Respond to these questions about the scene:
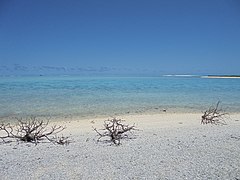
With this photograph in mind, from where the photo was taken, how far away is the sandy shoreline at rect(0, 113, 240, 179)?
3129 mm

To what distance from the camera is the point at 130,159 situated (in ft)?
12.1

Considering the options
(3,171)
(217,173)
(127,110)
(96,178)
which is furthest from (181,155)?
(127,110)

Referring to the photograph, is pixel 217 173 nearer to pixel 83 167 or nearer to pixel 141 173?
pixel 141 173

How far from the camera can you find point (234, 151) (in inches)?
157

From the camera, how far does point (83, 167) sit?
337 centimetres

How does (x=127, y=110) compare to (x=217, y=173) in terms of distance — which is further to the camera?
(x=127, y=110)

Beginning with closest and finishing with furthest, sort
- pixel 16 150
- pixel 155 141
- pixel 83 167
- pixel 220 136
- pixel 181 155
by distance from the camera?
1. pixel 83 167
2. pixel 181 155
3. pixel 16 150
4. pixel 155 141
5. pixel 220 136

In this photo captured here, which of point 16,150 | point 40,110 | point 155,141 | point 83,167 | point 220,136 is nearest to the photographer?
point 83,167

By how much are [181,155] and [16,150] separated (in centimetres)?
278

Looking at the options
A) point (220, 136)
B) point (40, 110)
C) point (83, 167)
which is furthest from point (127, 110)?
point (83, 167)

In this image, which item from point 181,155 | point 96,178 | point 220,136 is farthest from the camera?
point 220,136

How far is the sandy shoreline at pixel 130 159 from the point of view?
313 cm

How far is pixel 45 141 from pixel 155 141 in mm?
2187

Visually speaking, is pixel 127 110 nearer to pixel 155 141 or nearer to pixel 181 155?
pixel 155 141
